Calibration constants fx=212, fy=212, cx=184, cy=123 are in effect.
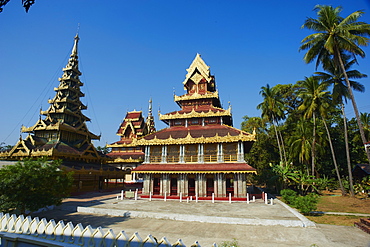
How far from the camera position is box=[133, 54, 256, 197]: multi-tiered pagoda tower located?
25922 mm

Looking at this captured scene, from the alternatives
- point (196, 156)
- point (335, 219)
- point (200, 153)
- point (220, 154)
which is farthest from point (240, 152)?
point (335, 219)

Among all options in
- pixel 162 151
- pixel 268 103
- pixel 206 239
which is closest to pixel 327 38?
pixel 268 103

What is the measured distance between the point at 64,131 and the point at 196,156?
67.9 feet

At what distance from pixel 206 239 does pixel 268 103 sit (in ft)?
118

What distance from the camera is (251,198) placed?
2555 centimetres

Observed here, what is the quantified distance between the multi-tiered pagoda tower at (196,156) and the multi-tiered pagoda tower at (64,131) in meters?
10.1

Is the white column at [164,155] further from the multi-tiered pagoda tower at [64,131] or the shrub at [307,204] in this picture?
the shrub at [307,204]

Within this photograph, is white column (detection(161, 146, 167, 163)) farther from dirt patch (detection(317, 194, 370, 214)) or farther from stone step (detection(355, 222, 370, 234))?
stone step (detection(355, 222, 370, 234))

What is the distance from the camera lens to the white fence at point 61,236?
23.0ft

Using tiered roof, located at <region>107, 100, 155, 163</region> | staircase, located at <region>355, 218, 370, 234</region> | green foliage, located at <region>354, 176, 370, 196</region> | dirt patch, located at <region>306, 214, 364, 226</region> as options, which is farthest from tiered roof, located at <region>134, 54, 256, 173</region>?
tiered roof, located at <region>107, 100, 155, 163</region>

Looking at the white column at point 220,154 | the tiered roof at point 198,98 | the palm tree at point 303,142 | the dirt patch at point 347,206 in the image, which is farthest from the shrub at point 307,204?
the palm tree at point 303,142

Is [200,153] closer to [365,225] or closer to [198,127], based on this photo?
[198,127]

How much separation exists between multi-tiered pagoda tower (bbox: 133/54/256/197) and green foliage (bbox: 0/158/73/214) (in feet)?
40.2

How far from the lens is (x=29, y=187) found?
14508mm
